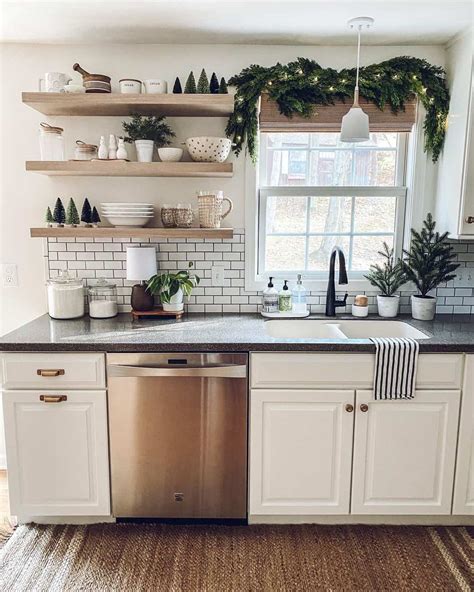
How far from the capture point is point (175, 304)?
2514 millimetres

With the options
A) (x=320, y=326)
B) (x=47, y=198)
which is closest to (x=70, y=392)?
(x=47, y=198)

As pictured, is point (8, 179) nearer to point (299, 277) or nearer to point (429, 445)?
point (299, 277)

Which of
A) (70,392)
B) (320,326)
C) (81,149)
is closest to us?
(70,392)

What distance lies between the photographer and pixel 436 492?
2193 mm

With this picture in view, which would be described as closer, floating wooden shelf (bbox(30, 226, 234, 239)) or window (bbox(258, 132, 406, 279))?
floating wooden shelf (bbox(30, 226, 234, 239))

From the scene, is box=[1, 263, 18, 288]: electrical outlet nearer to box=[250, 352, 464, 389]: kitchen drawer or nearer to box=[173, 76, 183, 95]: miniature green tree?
box=[173, 76, 183, 95]: miniature green tree

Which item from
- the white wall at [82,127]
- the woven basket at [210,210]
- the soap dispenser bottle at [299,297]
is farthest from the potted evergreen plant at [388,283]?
the woven basket at [210,210]

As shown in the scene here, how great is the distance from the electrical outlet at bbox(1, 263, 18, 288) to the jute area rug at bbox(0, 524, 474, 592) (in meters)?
1.28

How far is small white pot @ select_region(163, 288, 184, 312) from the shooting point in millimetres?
2502

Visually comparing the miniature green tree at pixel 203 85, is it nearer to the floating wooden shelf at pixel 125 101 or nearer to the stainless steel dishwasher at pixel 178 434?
the floating wooden shelf at pixel 125 101

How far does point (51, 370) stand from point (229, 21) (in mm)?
1804

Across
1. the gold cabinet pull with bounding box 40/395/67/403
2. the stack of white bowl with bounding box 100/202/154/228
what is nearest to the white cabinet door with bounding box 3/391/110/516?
the gold cabinet pull with bounding box 40/395/67/403

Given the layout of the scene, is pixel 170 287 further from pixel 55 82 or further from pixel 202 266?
pixel 55 82

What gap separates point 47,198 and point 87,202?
0.27 meters
